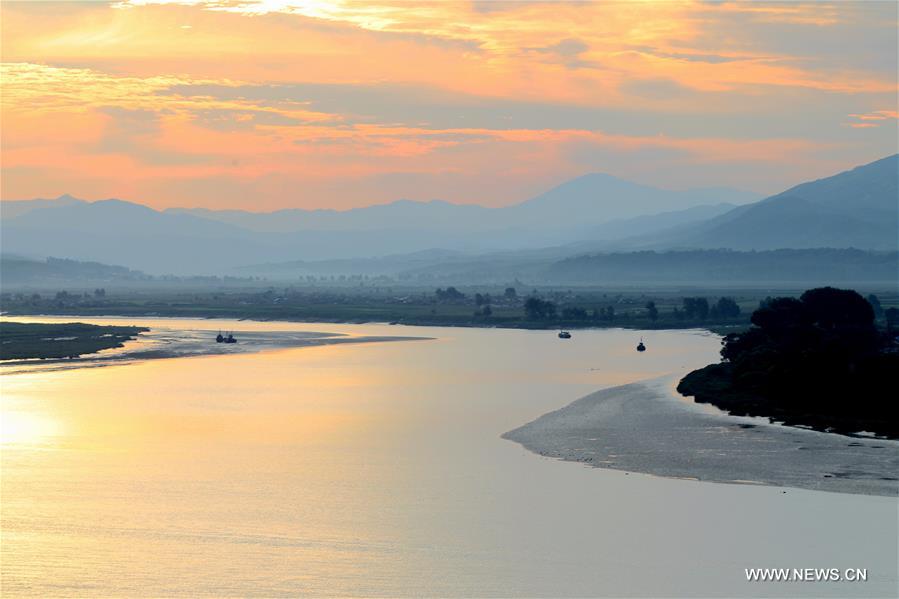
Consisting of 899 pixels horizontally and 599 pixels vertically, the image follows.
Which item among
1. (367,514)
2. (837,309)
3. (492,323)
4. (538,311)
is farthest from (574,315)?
(367,514)

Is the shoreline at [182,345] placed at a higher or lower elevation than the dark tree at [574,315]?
lower

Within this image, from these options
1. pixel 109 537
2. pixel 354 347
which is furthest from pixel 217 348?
pixel 109 537

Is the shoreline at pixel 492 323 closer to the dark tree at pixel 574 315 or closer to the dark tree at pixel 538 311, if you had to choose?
the dark tree at pixel 538 311

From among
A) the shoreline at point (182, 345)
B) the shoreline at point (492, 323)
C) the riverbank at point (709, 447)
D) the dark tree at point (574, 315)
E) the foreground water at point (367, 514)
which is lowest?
the foreground water at point (367, 514)

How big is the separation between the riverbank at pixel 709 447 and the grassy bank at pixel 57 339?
5367 cm

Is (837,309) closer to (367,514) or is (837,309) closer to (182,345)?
(367,514)

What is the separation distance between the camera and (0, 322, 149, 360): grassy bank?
101250 millimetres

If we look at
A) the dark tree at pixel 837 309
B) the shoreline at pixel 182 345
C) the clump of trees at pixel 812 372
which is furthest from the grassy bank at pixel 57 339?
the dark tree at pixel 837 309

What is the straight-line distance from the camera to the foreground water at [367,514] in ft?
103

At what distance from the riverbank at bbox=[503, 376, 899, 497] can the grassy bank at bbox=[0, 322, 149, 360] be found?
176 feet

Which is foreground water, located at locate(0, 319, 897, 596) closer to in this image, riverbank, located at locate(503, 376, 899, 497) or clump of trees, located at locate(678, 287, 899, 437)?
riverbank, located at locate(503, 376, 899, 497)

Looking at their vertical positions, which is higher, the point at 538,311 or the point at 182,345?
the point at 538,311

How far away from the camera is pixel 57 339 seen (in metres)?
117

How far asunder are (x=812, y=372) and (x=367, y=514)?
32729mm
